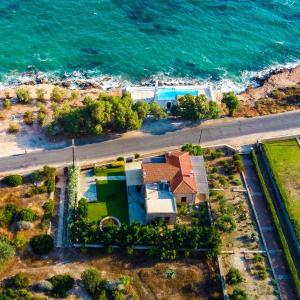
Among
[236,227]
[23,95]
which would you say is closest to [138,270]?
[236,227]

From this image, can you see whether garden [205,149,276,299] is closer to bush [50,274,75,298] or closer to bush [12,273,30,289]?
bush [50,274,75,298]

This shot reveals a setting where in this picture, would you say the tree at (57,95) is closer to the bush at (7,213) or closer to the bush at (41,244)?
the bush at (7,213)

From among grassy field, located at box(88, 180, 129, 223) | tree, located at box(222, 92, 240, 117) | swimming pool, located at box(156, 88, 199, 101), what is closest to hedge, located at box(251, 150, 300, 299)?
tree, located at box(222, 92, 240, 117)

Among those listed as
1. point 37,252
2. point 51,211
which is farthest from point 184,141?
point 37,252

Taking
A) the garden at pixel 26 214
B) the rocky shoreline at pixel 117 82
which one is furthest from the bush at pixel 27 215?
the rocky shoreline at pixel 117 82

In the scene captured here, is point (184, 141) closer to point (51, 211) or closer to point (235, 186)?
point (235, 186)

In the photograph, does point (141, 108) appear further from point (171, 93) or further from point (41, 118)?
point (41, 118)
